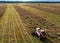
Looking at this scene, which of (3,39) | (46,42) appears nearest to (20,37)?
(3,39)

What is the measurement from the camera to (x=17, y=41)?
18594 mm

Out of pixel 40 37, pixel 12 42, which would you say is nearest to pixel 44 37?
pixel 40 37

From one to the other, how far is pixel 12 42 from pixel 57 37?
5827 mm

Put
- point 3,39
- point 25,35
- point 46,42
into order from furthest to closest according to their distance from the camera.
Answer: point 25,35, point 3,39, point 46,42

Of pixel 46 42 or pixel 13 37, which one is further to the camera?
pixel 13 37

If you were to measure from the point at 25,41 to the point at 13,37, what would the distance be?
2.53 metres

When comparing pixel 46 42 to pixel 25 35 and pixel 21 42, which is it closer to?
pixel 21 42

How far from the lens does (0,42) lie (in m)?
18.4

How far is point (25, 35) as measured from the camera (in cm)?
2136

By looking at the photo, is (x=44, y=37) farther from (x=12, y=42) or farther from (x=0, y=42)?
(x=0, y=42)

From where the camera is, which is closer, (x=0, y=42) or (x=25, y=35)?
(x=0, y=42)

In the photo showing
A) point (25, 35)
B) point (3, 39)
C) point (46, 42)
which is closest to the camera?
point (46, 42)

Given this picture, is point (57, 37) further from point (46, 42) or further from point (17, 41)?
point (17, 41)

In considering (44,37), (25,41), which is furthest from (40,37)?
(25,41)
